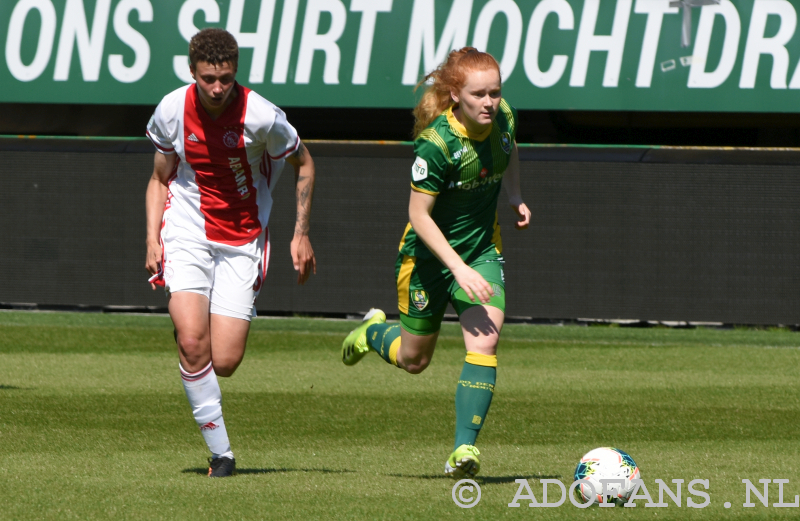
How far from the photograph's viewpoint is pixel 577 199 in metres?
14.9

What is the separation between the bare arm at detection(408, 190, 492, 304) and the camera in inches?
215

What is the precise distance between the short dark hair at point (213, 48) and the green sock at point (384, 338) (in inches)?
79.6

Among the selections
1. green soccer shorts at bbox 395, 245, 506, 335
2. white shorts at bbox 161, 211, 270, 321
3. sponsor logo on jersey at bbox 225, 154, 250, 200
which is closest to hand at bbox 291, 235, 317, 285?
white shorts at bbox 161, 211, 270, 321

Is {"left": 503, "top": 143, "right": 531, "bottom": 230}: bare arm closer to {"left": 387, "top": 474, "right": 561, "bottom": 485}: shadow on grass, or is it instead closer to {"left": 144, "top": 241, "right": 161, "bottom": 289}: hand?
{"left": 387, "top": 474, "right": 561, "bottom": 485}: shadow on grass

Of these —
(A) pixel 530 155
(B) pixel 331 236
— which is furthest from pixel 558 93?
(B) pixel 331 236

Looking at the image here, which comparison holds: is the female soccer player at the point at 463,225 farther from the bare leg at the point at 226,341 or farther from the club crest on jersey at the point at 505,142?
the bare leg at the point at 226,341

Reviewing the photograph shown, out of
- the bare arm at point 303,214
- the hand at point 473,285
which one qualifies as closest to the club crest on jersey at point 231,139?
the bare arm at point 303,214

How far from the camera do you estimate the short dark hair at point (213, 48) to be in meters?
5.54

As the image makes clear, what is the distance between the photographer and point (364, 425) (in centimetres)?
782

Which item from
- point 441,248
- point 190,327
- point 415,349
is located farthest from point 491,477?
point 190,327

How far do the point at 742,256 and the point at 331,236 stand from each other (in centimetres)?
521

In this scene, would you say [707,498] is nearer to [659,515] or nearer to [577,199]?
[659,515]
